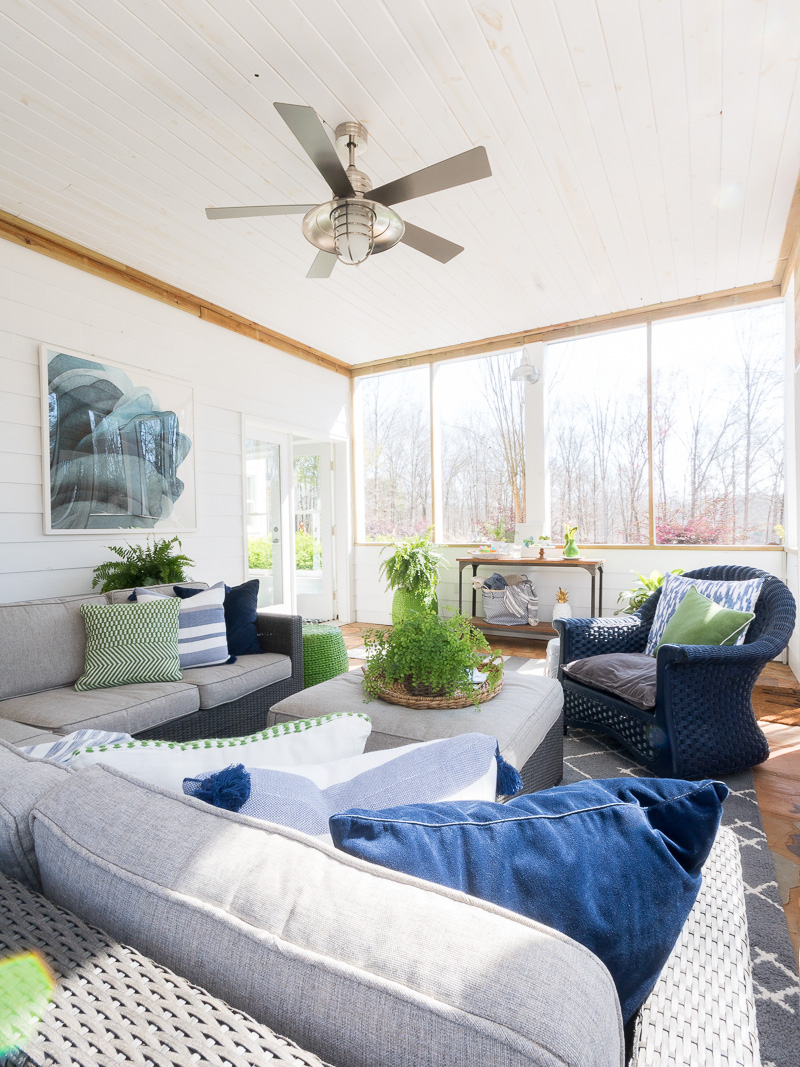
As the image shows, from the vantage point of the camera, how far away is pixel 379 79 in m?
2.38

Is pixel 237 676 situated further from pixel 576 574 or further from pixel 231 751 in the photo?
pixel 576 574

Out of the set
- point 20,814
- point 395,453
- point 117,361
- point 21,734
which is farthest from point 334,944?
point 395,453

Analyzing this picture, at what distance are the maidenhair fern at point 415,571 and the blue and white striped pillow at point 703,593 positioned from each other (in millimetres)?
2531

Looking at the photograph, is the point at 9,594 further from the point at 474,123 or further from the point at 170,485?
the point at 474,123

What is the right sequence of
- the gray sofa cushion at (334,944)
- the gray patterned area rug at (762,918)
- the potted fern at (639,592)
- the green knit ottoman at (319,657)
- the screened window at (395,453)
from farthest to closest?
the screened window at (395,453) → the potted fern at (639,592) → the green knit ottoman at (319,657) → the gray patterned area rug at (762,918) → the gray sofa cushion at (334,944)

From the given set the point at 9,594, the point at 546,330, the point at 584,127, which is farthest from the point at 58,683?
the point at 546,330

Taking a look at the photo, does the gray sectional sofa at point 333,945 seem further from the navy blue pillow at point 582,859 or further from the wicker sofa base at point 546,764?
the wicker sofa base at point 546,764

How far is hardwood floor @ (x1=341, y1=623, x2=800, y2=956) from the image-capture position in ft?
5.97

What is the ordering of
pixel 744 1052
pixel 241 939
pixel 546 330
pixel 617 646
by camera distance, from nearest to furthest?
pixel 241 939
pixel 744 1052
pixel 617 646
pixel 546 330

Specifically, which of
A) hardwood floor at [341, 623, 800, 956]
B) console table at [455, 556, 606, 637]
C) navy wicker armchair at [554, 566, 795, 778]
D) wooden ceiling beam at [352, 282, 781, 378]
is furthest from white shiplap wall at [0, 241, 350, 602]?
hardwood floor at [341, 623, 800, 956]

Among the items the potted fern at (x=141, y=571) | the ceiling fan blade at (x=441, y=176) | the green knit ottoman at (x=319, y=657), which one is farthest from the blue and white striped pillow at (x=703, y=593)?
the potted fern at (x=141, y=571)

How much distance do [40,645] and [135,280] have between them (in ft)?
8.55

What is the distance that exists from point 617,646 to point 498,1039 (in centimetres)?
299

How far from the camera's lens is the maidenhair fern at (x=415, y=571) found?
5484 millimetres
